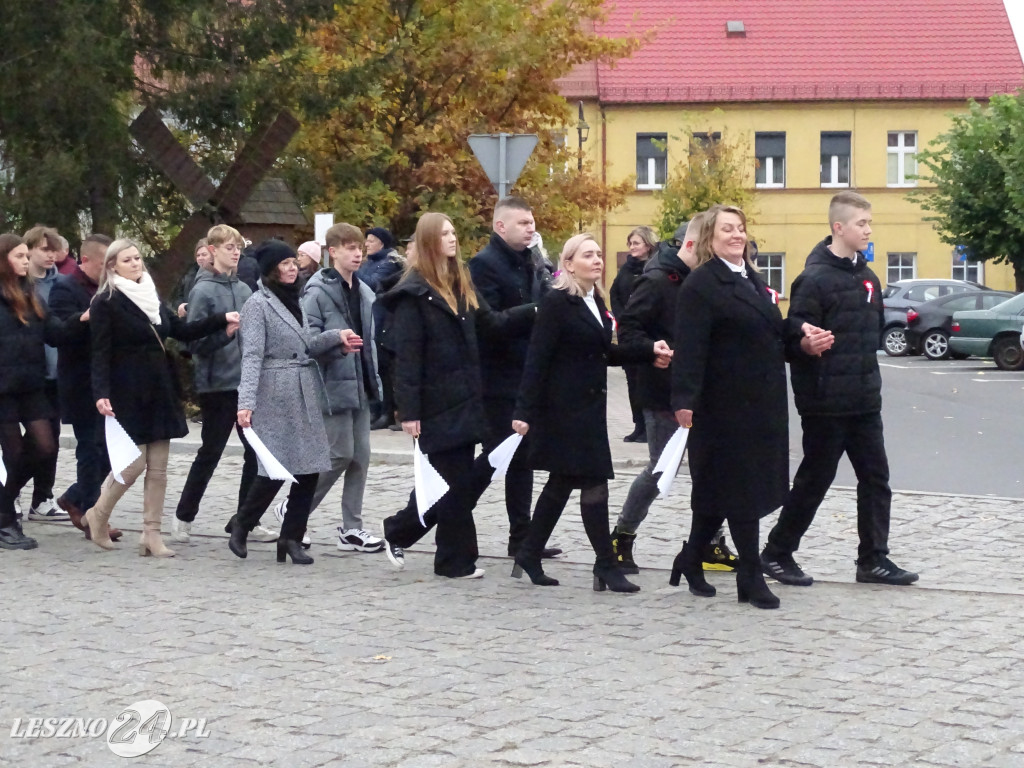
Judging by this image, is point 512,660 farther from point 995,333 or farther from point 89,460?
point 995,333

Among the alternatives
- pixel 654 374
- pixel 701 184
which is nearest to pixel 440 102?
pixel 654 374

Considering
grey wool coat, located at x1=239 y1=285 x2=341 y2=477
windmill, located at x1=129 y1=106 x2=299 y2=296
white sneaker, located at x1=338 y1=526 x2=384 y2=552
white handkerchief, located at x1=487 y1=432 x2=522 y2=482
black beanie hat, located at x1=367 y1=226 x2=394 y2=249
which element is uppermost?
windmill, located at x1=129 y1=106 x2=299 y2=296

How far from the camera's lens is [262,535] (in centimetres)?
1005

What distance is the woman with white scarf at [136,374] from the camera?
930 centimetres

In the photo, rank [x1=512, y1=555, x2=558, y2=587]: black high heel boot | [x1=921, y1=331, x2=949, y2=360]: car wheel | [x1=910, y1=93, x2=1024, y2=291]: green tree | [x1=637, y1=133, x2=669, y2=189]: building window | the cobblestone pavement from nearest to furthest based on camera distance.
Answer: the cobblestone pavement, [x1=512, y1=555, x2=558, y2=587]: black high heel boot, [x1=921, y1=331, x2=949, y2=360]: car wheel, [x1=910, y1=93, x2=1024, y2=291]: green tree, [x1=637, y1=133, x2=669, y2=189]: building window

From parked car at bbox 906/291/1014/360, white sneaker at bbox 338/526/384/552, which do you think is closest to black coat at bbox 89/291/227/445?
white sneaker at bbox 338/526/384/552

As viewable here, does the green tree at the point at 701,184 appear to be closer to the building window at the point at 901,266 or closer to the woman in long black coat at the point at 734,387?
the building window at the point at 901,266

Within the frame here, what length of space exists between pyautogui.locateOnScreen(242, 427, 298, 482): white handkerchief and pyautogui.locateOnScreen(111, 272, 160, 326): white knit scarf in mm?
1003

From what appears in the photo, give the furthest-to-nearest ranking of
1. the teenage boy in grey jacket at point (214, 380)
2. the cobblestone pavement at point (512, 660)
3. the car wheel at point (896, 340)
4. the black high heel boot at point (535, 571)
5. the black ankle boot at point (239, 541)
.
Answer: the car wheel at point (896, 340) → the teenage boy in grey jacket at point (214, 380) → the black ankle boot at point (239, 541) → the black high heel boot at point (535, 571) → the cobblestone pavement at point (512, 660)

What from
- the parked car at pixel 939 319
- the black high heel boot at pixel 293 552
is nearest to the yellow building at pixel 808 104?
the parked car at pixel 939 319

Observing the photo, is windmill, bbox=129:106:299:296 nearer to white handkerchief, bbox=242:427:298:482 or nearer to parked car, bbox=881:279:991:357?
white handkerchief, bbox=242:427:298:482

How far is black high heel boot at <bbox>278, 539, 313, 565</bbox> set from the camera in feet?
29.6

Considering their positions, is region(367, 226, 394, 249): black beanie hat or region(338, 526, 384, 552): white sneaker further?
region(367, 226, 394, 249): black beanie hat

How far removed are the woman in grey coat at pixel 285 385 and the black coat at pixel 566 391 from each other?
4.44 ft
